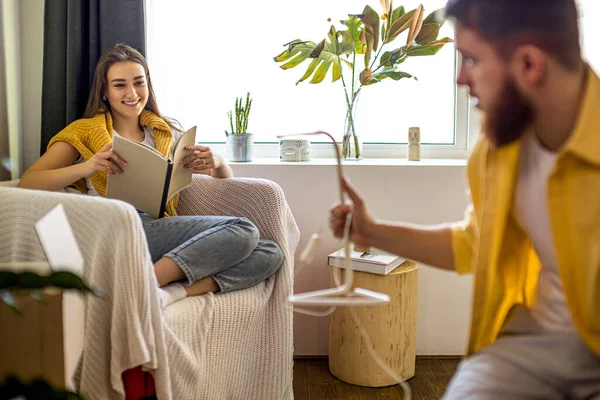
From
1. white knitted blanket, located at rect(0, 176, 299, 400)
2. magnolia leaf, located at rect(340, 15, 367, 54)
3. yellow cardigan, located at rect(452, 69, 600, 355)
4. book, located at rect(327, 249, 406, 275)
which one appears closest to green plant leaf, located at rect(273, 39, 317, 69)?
magnolia leaf, located at rect(340, 15, 367, 54)

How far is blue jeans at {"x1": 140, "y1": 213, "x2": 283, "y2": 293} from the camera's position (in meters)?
1.74

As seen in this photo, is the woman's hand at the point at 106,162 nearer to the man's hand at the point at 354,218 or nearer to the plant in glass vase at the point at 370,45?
the plant in glass vase at the point at 370,45

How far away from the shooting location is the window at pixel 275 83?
2.60 m

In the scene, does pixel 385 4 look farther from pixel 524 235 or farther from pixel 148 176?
pixel 524 235

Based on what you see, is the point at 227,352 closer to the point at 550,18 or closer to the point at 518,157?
the point at 518,157

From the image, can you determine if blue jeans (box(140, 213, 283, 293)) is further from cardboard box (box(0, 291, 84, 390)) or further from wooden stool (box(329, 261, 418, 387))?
cardboard box (box(0, 291, 84, 390))

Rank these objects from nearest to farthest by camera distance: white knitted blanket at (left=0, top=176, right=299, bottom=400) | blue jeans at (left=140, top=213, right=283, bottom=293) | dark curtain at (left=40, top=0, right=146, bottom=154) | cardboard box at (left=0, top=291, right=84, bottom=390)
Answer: cardboard box at (left=0, top=291, right=84, bottom=390) < white knitted blanket at (left=0, top=176, right=299, bottom=400) < blue jeans at (left=140, top=213, right=283, bottom=293) < dark curtain at (left=40, top=0, right=146, bottom=154)

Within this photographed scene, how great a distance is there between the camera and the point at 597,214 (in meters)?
0.81

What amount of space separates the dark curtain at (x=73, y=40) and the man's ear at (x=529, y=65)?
1.80 m

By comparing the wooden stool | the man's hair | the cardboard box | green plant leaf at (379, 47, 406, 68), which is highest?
green plant leaf at (379, 47, 406, 68)

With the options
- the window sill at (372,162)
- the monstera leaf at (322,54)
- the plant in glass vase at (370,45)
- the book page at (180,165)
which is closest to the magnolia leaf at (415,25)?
the plant in glass vase at (370,45)

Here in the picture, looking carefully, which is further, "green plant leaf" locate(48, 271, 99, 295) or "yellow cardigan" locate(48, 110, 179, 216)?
"yellow cardigan" locate(48, 110, 179, 216)

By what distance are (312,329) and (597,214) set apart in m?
1.71

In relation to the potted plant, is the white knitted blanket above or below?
below
